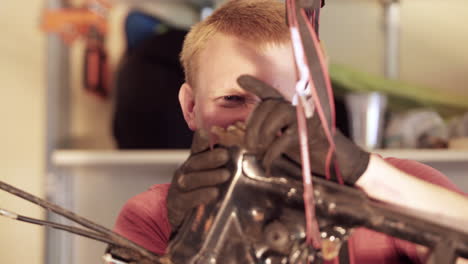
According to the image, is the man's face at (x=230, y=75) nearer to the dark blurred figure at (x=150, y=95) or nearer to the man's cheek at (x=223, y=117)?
the man's cheek at (x=223, y=117)

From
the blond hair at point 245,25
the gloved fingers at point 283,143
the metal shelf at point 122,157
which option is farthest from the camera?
the metal shelf at point 122,157

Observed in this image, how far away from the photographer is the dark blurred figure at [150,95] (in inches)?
34.6

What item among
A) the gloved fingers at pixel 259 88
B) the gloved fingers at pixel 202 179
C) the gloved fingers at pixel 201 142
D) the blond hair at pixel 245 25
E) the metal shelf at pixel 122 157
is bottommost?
the metal shelf at pixel 122 157

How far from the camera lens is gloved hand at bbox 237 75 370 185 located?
10.7 inches

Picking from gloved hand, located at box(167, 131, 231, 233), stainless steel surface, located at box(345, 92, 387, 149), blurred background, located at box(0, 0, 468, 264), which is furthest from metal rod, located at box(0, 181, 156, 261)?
stainless steel surface, located at box(345, 92, 387, 149)

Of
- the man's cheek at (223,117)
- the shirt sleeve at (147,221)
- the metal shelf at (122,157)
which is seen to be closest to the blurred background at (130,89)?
the metal shelf at (122,157)

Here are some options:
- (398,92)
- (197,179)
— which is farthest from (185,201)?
(398,92)

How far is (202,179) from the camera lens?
0.97 feet

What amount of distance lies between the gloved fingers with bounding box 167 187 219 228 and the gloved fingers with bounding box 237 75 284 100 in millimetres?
59

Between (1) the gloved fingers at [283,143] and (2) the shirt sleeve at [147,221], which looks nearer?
(1) the gloved fingers at [283,143]

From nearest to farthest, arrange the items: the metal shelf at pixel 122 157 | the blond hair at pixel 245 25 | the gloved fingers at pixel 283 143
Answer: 1. the gloved fingers at pixel 283 143
2. the blond hair at pixel 245 25
3. the metal shelf at pixel 122 157

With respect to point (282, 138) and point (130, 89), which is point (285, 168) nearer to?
point (282, 138)

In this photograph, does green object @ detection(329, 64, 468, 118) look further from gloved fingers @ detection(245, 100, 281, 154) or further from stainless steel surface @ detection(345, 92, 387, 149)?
gloved fingers @ detection(245, 100, 281, 154)

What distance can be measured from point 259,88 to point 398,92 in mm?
702
